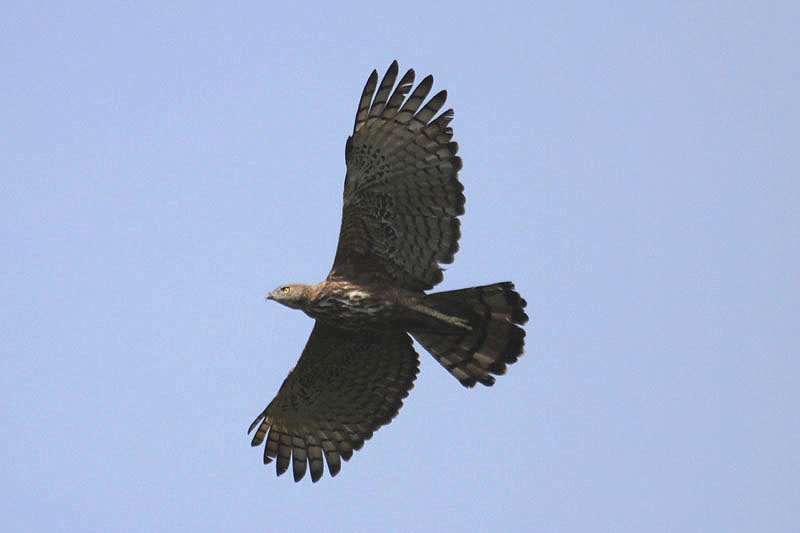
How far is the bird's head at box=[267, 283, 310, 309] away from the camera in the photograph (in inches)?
462

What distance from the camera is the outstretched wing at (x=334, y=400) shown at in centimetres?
1265

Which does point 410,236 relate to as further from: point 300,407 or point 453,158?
point 300,407

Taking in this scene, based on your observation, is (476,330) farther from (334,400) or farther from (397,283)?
(334,400)

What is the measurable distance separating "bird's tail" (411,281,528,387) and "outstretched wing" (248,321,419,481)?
1.88ft

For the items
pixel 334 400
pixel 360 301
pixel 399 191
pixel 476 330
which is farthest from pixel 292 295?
pixel 476 330

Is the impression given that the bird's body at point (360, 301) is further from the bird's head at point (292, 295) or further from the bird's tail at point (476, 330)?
the bird's tail at point (476, 330)

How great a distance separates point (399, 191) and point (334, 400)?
2753 mm

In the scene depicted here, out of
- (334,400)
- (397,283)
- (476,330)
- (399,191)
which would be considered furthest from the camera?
(334,400)

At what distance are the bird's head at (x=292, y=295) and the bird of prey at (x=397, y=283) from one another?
0.4 inches

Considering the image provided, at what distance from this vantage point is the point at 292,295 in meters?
11.7

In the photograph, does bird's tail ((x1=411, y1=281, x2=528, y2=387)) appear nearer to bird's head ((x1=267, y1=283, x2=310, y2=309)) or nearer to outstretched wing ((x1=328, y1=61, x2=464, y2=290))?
outstretched wing ((x1=328, y1=61, x2=464, y2=290))

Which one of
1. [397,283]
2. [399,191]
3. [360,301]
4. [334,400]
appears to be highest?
[399,191]

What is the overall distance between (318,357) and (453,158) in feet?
9.25

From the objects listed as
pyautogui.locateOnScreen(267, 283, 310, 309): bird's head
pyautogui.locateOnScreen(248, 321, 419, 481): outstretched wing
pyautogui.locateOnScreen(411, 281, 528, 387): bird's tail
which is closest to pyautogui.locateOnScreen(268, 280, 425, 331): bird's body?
pyautogui.locateOnScreen(267, 283, 310, 309): bird's head
